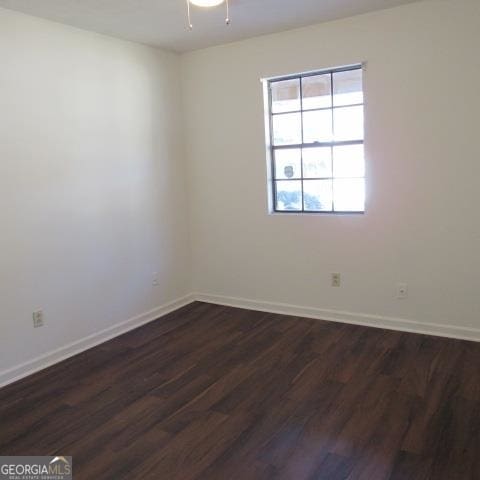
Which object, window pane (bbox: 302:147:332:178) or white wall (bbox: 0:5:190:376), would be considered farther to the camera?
window pane (bbox: 302:147:332:178)

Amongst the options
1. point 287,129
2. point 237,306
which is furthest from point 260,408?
point 287,129

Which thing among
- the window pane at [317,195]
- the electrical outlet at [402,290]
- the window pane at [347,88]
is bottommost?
the electrical outlet at [402,290]

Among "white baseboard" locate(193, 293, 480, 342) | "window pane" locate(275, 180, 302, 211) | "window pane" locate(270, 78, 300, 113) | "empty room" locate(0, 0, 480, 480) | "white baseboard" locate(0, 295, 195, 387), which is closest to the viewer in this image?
"empty room" locate(0, 0, 480, 480)

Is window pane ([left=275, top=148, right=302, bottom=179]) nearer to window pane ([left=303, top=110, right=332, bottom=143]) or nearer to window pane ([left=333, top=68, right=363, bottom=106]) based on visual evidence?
window pane ([left=303, top=110, right=332, bottom=143])

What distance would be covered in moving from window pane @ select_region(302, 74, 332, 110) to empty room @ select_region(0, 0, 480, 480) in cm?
2

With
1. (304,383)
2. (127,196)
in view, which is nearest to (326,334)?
(304,383)

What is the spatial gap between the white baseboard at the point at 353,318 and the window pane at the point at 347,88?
184 cm

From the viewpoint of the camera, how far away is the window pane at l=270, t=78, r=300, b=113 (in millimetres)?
4129

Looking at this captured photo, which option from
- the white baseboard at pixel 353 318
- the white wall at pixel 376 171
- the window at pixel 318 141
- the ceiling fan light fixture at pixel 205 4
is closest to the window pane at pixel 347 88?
the window at pixel 318 141

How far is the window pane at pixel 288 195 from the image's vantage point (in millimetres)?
4270

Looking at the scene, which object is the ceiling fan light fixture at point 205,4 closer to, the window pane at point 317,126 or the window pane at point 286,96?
the window pane at point 286,96

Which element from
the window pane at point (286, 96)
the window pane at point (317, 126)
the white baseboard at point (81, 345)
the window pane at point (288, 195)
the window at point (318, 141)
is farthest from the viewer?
the window pane at point (288, 195)

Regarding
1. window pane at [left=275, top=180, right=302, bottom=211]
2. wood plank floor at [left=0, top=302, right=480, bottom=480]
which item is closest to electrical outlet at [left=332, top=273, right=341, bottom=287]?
wood plank floor at [left=0, top=302, right=480, bottom=480]

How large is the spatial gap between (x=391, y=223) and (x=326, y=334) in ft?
3.50
